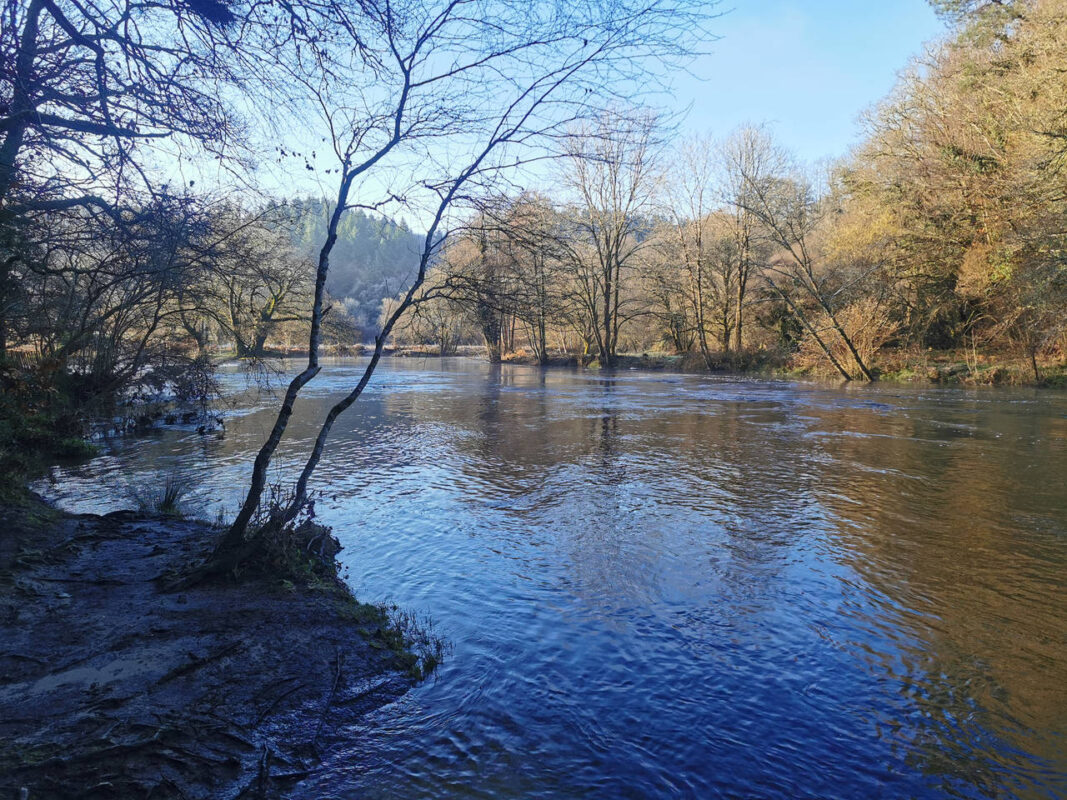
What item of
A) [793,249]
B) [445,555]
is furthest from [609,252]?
[445,555]

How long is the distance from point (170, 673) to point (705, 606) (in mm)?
4174

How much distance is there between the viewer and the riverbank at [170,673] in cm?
301

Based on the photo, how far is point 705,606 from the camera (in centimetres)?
561

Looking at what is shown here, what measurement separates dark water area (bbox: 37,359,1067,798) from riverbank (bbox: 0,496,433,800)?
358mm

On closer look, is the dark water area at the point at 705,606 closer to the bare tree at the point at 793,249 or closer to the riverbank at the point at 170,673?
the riverbank at the point at 170,673

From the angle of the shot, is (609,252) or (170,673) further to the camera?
(609,252)

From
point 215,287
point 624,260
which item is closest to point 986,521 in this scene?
point 215,287

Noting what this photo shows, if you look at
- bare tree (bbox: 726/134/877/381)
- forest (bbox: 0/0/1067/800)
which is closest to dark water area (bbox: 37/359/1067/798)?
forest (bbox: 0/0/1067/800)

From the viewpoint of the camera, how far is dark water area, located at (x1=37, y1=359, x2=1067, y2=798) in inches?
138

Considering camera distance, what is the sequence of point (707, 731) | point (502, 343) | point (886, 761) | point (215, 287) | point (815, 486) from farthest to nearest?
point (502, 343)
point (215, 287)
point (815, 486)
point (707, 731)
point (886, 761)

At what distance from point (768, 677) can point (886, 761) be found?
37.0 inches

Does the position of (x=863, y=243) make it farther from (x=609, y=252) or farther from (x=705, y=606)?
(x=705, y=606)

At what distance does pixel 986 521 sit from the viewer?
7902 millimetres

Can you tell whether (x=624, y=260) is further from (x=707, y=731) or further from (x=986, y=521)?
(x=707, y=731)
